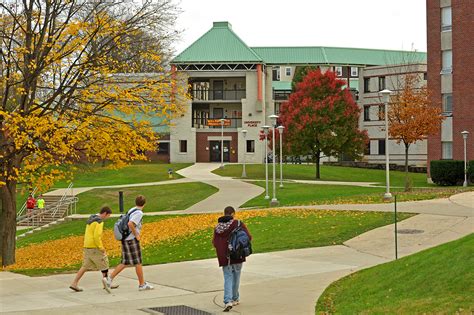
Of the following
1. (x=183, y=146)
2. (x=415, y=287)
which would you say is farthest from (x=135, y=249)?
(x=183, y=146)

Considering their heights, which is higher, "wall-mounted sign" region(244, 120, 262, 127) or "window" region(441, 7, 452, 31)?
"window" region(441, 7, 452, 31)

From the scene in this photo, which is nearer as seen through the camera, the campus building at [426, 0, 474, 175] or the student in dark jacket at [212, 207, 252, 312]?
the student in dark jacket at [212, 207, 252, 312]

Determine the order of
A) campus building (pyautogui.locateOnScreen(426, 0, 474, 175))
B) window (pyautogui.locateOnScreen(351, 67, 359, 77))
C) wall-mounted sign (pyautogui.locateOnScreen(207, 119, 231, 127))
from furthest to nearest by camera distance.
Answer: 1. window (pyautogui.locateOnScreen(351, 67, 359, 77))
2. wall-mounted sign (pyautogui.locateOnScreen(207, 119, 231, 127))
3. campus building (pyautogui.locateOnScreen(426, 0, 474, 175))

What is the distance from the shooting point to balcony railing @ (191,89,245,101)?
72.6 meters

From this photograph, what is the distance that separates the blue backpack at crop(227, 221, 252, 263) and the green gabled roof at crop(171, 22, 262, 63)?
58154mm

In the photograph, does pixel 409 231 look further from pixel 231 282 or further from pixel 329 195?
pixel 329 195

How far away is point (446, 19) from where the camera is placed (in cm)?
4762

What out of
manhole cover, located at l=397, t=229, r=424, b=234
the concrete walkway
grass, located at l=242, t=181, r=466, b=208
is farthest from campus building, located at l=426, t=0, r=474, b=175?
the concrete walkway

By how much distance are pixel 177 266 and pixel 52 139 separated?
4628mm

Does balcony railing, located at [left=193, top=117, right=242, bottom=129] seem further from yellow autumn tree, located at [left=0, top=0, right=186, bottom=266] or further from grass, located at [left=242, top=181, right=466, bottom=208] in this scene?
yellow autumn tree, located at [left=0, top=0, right=186, bottom=266]

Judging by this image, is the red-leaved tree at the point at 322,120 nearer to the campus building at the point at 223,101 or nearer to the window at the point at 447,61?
the window at the point at 447,61

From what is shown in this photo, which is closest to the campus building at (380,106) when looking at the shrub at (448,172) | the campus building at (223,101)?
the campus building at (223,101)

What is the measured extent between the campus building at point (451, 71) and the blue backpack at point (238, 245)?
38.1 m

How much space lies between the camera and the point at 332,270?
46.8ft
